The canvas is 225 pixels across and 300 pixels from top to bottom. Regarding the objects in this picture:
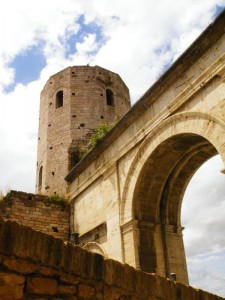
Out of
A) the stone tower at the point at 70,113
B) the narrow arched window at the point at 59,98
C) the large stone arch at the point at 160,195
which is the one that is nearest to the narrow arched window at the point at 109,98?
the stone tower at the point at 70,113

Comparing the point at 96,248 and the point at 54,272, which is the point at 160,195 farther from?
the point at 54,272

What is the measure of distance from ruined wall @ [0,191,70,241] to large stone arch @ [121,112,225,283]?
3825 millimetres

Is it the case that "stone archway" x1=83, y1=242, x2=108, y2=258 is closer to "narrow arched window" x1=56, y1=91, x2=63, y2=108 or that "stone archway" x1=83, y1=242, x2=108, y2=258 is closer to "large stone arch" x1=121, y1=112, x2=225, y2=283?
"large stone arch" x1=121, y1=112, x2=225, y2=283

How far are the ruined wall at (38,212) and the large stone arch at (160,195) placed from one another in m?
3.83

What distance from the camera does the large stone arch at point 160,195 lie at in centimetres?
874

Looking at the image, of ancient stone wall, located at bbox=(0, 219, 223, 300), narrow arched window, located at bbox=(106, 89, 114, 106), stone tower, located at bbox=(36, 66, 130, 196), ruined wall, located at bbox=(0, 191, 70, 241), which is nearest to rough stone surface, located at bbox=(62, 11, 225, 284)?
ruined wall, located at bbox=(0, 191, 70, 241)

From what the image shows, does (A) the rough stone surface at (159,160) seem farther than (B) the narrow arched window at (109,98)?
No

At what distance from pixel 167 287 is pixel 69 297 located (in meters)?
1.36

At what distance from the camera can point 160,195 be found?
9883 mm

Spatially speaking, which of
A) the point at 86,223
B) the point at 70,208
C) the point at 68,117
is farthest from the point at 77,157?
the point at 86,223

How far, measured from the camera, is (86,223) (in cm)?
1139

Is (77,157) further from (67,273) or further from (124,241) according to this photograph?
(67,273)

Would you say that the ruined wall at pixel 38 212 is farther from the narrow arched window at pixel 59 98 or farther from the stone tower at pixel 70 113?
the narrow arched window at pixel 59 98

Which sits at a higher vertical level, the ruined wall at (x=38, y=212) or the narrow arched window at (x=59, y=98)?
the narrow arched window at (x=59, y=98)
